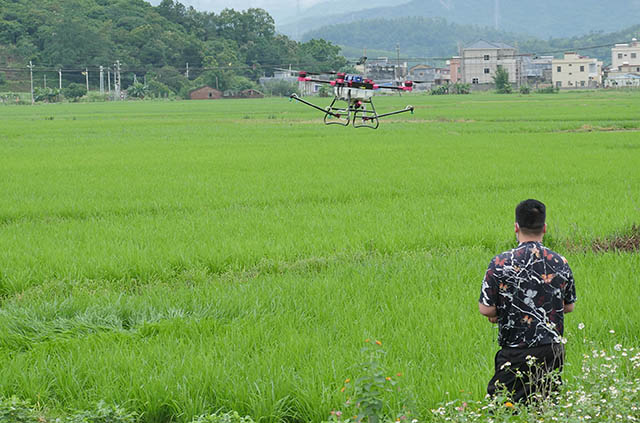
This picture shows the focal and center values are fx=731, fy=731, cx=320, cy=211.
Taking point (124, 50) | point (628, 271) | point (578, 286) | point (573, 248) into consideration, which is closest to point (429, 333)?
point (578, 286)

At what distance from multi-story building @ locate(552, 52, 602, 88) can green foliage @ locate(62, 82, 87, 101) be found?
2584 inches

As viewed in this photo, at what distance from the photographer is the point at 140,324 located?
18.7 ft

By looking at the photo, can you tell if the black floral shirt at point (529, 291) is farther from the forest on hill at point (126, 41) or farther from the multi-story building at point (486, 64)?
the forest on hill at point (126, 41)

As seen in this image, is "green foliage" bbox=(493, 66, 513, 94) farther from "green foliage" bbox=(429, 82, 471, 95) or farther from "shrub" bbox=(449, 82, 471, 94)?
"green foliage" bbox=(429, 82, 471, 95)

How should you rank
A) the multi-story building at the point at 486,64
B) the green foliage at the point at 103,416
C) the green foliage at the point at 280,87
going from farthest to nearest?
the multi-story building at the point at 486,64 → the green foliage at the point at 280,87 → the green foliage at the point at 103,416

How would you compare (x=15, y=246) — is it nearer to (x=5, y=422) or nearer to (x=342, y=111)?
(x=342, y=111)

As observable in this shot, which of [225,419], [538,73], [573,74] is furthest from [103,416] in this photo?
[538,73]

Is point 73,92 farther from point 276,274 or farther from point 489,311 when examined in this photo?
point 489,311

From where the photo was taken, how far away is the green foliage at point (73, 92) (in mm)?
90625

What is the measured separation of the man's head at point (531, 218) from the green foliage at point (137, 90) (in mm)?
92407

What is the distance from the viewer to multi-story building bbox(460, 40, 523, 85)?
77750 millimetres

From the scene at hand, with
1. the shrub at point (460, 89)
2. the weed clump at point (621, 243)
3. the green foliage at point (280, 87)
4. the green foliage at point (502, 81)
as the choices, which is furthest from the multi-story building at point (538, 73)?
the weed clump at point (621, 243)

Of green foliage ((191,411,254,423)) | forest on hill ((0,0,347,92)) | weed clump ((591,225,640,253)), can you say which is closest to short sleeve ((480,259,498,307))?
green foliage ((191,411,254,423))

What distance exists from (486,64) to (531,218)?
87504mm
